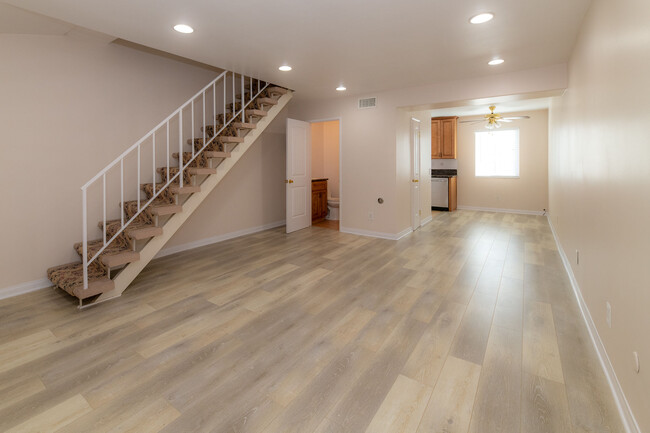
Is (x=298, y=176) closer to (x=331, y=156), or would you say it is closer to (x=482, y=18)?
(x=331, y=156)

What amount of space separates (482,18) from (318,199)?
5041 millimetres

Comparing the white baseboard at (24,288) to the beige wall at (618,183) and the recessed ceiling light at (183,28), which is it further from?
the beige wall at (618,183)

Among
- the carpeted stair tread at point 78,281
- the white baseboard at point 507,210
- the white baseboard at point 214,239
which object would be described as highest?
the white baseboard at point 507,210

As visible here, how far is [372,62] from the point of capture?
3.96 metres

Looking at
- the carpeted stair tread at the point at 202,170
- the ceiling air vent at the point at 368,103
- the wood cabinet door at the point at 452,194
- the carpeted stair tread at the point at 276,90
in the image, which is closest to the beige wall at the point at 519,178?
the wood cabinet door at the point at 452,194

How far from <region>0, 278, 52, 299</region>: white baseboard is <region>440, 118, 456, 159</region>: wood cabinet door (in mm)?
8553

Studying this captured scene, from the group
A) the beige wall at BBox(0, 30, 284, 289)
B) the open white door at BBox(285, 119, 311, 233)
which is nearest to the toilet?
the open white door at BBox(285, 119, 311, 233)

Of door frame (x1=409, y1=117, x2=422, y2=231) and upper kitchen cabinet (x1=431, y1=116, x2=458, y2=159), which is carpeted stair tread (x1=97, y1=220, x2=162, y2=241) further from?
upper kitchen cabinet (x1=431, y1=116, x2=458, y2=159)

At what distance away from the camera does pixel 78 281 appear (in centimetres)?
298

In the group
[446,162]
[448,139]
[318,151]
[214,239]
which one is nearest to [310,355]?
[214,239]

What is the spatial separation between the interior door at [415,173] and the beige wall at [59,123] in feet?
13.5

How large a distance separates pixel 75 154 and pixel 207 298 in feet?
7.53

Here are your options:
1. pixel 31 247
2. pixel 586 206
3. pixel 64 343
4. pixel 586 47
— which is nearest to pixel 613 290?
pixel 586 206

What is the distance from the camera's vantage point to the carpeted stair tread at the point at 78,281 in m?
2.89
